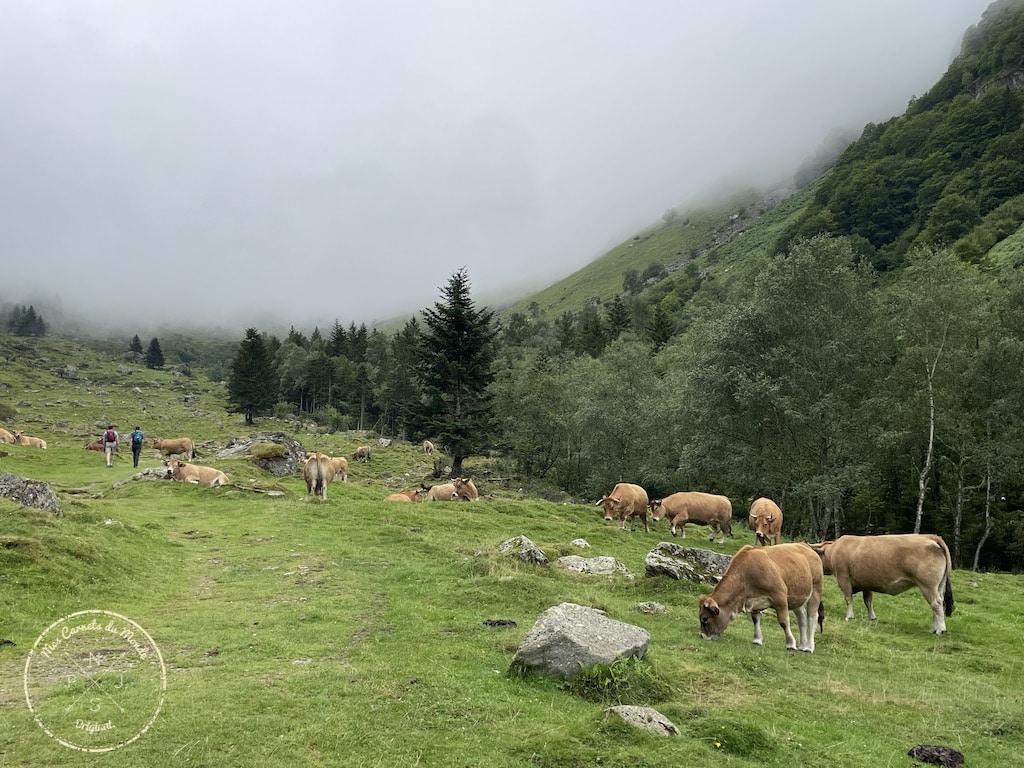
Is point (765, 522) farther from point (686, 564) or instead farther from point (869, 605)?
point (686, 564)

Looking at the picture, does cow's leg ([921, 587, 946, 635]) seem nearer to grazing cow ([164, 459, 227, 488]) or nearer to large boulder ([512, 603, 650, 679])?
large boulder ([512, 603, 650, 679])

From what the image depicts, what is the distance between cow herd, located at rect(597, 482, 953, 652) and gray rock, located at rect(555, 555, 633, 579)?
3688 mm

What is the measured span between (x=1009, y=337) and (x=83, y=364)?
175328 mm

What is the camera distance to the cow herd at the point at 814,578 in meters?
11.9

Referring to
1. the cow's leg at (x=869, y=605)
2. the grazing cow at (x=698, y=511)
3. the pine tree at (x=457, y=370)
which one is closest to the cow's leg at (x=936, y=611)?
the cow's leg at (x=869, y=605)

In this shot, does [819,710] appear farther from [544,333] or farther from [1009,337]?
[544,333]

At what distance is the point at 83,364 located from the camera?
147 meters

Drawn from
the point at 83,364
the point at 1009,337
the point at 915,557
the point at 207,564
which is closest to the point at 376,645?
the point at 207,564

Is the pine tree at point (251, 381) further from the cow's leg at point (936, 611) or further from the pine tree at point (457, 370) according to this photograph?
the cow's leg at point (936, 611)

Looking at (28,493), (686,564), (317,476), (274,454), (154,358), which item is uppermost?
(154,358)

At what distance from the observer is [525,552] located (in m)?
17.9

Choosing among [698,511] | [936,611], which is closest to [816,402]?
[698,511]

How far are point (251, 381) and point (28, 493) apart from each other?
280 feet

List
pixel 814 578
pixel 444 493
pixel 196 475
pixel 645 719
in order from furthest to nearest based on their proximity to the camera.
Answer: pixel 444 493 → pixel 196 475 → pixel 814 578 → pixel 645 719
